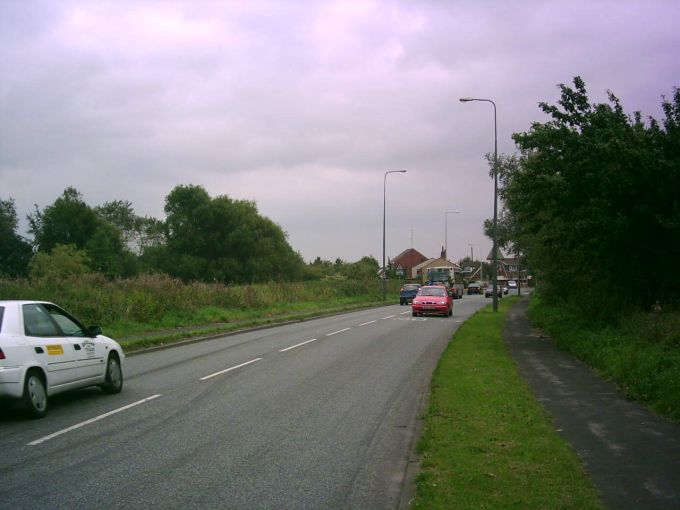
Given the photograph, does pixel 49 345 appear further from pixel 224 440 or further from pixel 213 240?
pixel 213 240

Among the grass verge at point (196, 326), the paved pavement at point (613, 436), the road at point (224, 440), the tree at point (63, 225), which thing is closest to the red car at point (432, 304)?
the grass verge at point (196, 326)

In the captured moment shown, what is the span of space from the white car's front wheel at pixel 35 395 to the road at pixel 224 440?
0.14 meters

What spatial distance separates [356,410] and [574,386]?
168 inches

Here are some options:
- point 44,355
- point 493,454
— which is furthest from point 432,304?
point 493,454

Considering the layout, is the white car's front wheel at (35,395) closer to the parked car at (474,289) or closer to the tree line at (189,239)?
the tree line at (189,239)

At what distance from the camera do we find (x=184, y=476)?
6.16 metres

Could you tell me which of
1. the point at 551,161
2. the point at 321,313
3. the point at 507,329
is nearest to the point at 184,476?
the point at 551,161

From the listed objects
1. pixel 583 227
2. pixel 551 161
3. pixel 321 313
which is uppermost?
pixel 551 161

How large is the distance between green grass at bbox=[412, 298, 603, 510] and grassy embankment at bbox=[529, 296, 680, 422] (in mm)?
1732

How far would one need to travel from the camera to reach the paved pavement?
5.57 m

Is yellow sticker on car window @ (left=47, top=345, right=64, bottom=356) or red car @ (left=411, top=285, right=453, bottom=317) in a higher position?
yellow sticker on car window @ (left=47, top=345, right=64, bottom=356)

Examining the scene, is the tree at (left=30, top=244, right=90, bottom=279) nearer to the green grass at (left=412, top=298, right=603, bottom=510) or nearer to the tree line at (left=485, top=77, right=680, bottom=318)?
the tree line at (left=485, top=77, right=680, bottom=318)

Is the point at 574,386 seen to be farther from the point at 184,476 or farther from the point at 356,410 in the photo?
the point at 184,476

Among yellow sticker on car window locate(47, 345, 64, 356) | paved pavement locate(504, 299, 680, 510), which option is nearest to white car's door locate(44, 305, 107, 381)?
yellow sticker on car window locate(47, 345, 64, 356)
